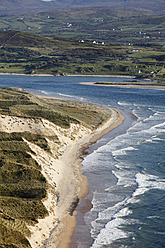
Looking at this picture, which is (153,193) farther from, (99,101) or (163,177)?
(99,101)

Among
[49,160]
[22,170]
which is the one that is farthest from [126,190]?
[49,160]

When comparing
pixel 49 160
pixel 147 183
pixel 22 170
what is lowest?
pixel 147 183

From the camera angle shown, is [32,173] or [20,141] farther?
[20,141]

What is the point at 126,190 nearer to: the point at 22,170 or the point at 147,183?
the point at 147,183

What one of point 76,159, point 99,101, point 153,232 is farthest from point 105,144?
point 99,101

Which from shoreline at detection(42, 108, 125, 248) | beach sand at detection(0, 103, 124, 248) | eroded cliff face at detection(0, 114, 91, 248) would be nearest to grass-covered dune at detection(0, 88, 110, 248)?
eroded cliff face at detection(0, 114, 91, 248)

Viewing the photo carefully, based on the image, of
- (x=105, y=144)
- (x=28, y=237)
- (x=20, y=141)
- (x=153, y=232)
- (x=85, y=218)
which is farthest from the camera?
(x=105, y=144)
